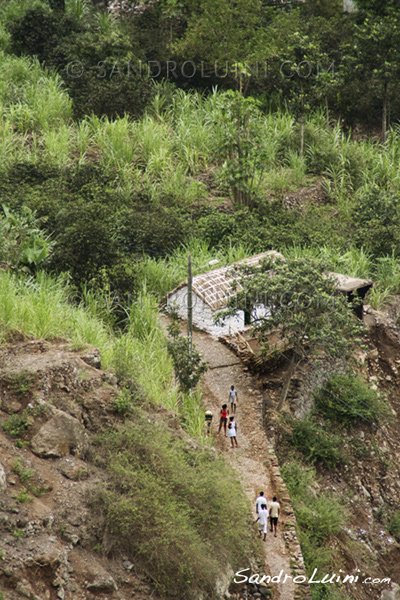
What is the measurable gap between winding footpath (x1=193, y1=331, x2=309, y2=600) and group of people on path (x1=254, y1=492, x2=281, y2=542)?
0.48 ft

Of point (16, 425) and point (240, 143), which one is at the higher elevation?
point (240, 143)

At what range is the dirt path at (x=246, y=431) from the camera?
14.1m

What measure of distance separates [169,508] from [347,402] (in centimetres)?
791

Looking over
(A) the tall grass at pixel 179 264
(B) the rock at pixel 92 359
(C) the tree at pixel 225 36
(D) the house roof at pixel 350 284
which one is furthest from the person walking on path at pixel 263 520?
(C) the tree at pixel 225 36

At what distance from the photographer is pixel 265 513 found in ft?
46.0

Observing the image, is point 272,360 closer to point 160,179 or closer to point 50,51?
point 160,179

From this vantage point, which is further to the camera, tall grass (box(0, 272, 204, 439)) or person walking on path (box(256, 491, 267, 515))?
tall grass (box(0, 272, 204, 439))

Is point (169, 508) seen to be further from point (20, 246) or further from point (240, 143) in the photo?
point (240, 143)

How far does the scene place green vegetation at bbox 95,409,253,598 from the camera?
12227 mm

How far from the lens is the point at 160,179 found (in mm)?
26672

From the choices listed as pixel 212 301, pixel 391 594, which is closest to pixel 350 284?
pixel 212 301

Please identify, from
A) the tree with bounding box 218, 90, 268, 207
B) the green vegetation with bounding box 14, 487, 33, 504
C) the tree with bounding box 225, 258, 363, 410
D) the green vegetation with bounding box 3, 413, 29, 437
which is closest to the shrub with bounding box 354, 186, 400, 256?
the tree with bounding box 218, 90, 268, 207

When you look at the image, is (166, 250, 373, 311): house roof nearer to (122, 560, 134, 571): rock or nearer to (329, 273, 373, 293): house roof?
(329, 273, 373, 293): house roof

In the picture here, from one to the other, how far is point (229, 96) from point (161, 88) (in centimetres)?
537
